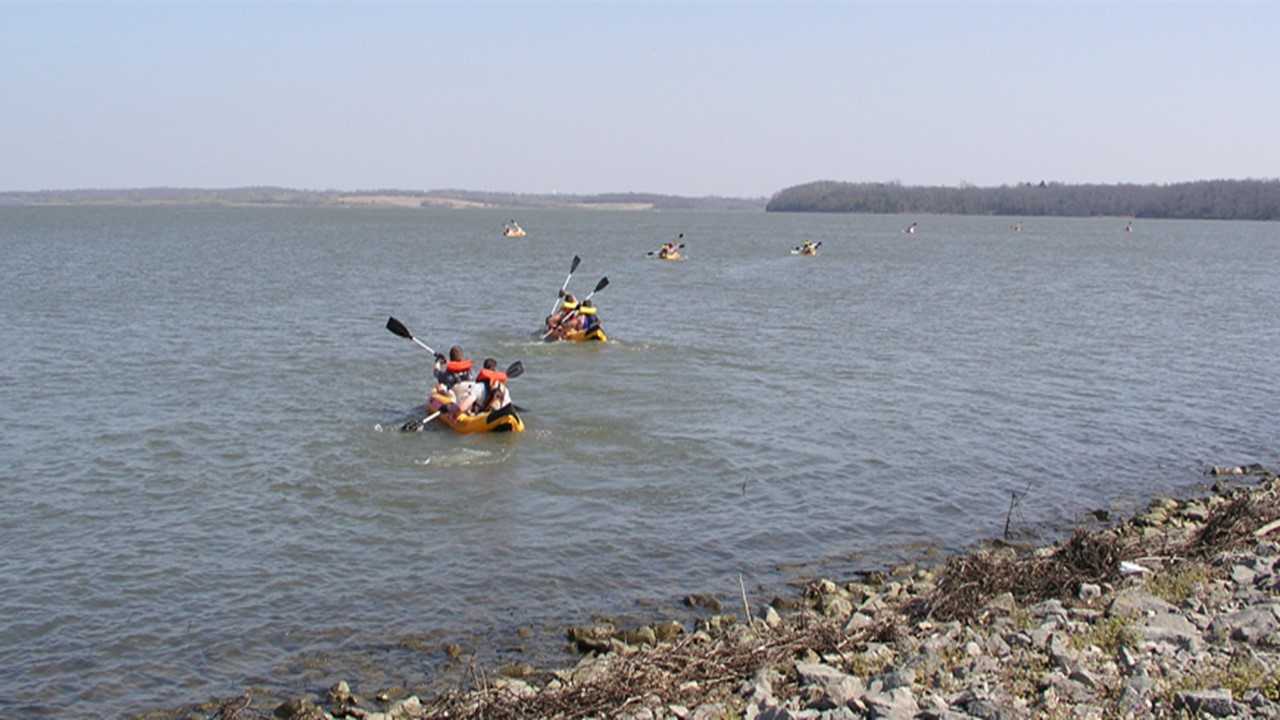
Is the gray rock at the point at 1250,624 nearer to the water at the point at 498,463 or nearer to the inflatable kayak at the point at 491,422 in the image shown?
the water at the point at 498,463

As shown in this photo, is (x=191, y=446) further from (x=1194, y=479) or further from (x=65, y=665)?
(x=1194, y=479)

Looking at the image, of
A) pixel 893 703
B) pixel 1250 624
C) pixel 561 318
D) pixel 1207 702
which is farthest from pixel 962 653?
pixel 561 318

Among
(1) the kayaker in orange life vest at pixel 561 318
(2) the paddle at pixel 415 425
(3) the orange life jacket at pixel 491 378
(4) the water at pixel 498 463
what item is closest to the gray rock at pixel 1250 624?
(4) the water at pixel 498 463

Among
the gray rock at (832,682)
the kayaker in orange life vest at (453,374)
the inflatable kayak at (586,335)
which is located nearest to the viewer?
the gray rock at (832,682)

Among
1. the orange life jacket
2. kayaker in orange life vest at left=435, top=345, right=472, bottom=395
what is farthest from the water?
kayaker in orange life vest at left=435, top=345, right=472, bottom=395

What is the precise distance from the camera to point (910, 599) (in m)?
11.0

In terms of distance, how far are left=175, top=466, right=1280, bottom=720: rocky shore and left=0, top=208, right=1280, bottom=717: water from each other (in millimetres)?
896

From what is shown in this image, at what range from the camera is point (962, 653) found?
8586mm

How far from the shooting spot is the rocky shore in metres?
7.46

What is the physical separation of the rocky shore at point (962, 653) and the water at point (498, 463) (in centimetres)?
90

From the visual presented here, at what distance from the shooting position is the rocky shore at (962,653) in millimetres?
7465

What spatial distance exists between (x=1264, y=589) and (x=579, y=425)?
12055 mm

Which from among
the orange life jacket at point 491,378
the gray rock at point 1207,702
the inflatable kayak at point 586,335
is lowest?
the inflatable kayak at point 586,335

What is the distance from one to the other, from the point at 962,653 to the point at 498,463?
9.86 meters
